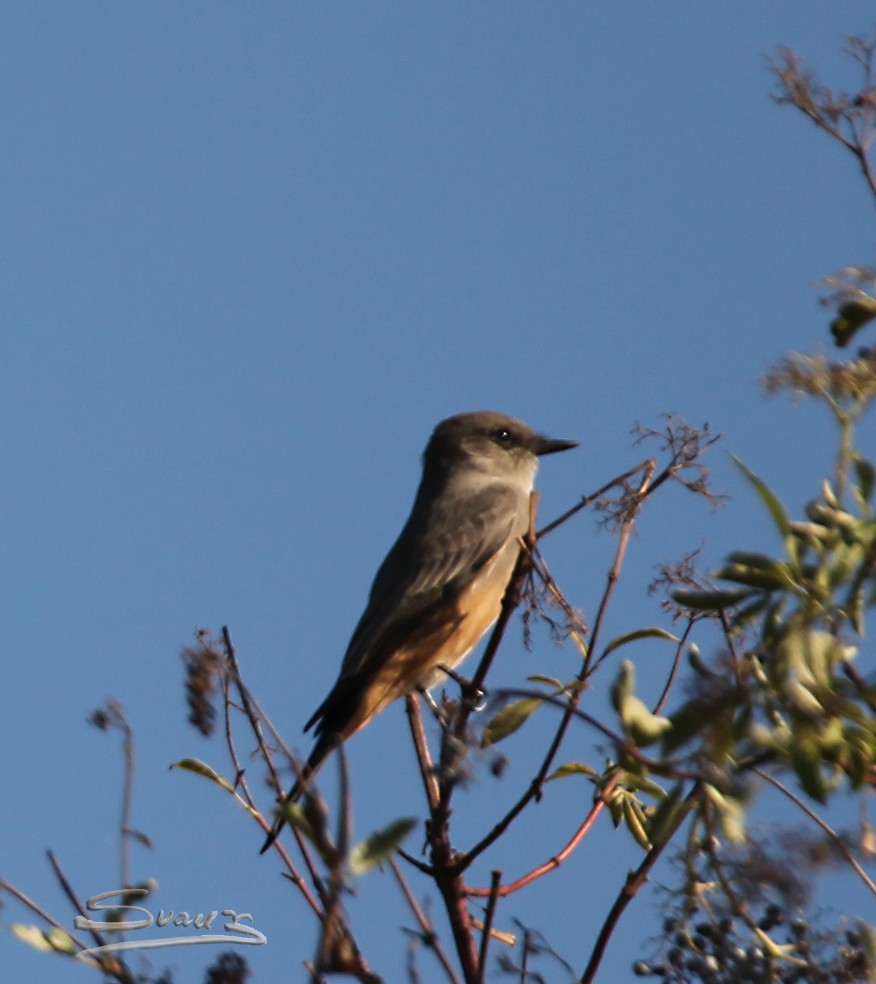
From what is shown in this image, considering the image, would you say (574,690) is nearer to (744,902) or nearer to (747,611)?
(744,902)

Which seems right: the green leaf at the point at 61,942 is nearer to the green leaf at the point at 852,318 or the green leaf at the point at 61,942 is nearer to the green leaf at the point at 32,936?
the green leaf at the point at 32,936

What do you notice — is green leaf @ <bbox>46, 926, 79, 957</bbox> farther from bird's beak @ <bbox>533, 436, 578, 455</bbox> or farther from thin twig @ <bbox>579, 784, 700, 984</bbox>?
bird's beak @ <bbox>533, 436, 578, 455</bbox>

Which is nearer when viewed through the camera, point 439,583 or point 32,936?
point 32,936

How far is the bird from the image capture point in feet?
19.5

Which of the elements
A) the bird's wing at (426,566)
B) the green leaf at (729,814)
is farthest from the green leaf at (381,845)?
the bird's wing at (426,566)

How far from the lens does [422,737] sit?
378 centimetres

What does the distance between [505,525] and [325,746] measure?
152 cm

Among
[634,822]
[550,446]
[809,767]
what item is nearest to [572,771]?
[634,822]

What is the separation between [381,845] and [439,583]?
14.9 ft

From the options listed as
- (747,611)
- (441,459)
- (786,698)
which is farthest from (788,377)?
(441,459)

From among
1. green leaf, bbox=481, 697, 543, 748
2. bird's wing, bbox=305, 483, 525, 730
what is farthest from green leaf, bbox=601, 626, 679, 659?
bird's wing, bbox=305, 483, 525, 730

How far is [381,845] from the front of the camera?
1.77 m

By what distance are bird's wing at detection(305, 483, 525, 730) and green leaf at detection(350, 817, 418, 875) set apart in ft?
13.0

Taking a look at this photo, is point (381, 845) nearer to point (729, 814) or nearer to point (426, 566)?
point (729, 814)
